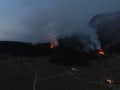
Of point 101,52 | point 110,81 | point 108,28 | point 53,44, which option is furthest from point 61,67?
point 108,28

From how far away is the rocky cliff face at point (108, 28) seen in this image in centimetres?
10472

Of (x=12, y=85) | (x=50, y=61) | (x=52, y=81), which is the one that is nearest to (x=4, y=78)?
(x=12, y=85)

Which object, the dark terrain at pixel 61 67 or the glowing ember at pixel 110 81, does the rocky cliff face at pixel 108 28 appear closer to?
the dark terrain at pixel 61 67

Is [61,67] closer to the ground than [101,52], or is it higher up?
closer to the ground

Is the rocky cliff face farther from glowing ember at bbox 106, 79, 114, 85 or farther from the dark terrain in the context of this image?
glowing ember at bbox 106, 79, 114, 85

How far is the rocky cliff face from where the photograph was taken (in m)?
105

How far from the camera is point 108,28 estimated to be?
12350cm

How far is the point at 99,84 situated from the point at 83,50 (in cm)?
3673

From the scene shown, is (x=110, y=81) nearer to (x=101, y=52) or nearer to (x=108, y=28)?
(x=101, y=52)

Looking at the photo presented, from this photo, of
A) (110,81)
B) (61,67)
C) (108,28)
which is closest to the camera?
(110,81)

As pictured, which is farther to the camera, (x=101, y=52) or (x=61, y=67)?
(x=101, y=52)

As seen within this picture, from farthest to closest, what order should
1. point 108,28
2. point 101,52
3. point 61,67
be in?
point 108,28
point 101,52
point 61,67

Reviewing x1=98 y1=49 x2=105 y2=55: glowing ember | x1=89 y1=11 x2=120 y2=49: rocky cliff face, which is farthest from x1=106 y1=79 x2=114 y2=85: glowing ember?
x1=89 y1=11 x2=120 y2=49: rocky cliff face

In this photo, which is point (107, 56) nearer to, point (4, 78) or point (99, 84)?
point (99, 84)
